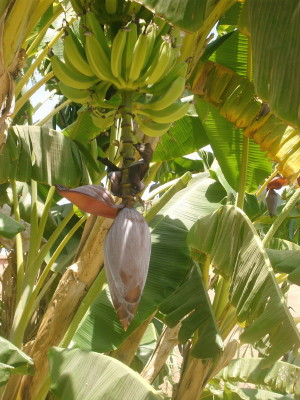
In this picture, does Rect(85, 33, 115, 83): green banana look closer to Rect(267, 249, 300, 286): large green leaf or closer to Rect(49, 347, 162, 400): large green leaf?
Rect(49, 347, 162, 400): large green leaf

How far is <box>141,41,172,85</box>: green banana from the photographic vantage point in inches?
43.7

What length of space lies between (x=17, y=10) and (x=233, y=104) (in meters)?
0.82

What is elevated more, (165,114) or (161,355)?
(165,114)

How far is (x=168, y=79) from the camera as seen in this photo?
1211 millimetres

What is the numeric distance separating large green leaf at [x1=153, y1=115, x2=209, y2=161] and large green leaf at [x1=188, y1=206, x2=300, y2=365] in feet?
1.39

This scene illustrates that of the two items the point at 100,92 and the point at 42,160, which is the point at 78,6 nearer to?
the point at 100,92

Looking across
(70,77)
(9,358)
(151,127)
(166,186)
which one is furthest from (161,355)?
(70,77)

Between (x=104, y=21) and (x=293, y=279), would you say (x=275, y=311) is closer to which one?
(x=293, y=279)

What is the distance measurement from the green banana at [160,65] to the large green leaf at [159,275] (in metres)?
0.61

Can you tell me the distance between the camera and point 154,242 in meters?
1.64

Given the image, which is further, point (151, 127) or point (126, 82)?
point (151, 127)

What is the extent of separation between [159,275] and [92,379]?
1.39 ft

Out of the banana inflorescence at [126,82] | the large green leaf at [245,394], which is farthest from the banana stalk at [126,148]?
the large green leaf at [245,394]

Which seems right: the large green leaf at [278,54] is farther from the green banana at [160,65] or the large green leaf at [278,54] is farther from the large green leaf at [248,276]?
the large green leaf at [248,276]
